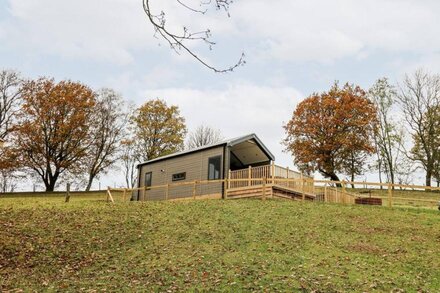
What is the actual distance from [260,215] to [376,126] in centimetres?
2812

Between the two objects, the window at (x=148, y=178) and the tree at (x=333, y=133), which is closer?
the window at (x=148, y=178)

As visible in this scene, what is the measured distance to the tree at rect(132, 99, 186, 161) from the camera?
44.1 meters

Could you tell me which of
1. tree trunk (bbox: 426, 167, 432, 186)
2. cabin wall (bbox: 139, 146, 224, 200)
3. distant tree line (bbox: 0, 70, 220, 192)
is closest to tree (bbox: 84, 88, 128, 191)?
distant tree line (bbox: 0, 70, 220, 192)

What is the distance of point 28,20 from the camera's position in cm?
879

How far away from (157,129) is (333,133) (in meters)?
20.6

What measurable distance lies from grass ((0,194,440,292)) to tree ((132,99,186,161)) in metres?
25.5

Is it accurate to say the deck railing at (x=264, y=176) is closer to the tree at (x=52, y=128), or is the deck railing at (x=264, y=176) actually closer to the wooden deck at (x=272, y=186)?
the wooden deck at (x=272, y=186)

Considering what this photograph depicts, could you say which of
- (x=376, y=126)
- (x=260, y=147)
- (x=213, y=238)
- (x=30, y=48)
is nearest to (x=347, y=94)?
(x=376, y=126)

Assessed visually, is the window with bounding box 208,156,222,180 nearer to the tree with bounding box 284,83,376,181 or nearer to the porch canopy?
the porch canopy

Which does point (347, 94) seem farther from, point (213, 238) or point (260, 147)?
point (213, 238)

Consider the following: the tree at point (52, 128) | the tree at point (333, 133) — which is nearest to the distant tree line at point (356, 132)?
Result: the tree at point (333, 133)

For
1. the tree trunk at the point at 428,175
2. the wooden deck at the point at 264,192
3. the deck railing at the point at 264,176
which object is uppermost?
the tree trunk at the point at 428,175

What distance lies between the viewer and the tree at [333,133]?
36469 millimetres

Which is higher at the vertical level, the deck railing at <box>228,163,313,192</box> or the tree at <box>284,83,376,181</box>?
the tree at <box>284,83,376,181</box>
